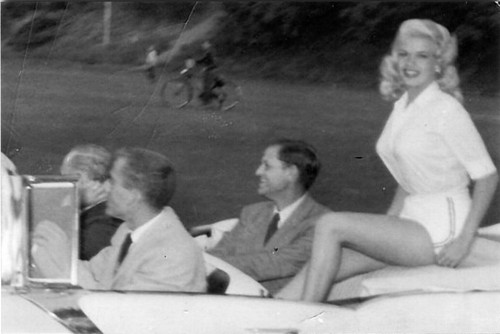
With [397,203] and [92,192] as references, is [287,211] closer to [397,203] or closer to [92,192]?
[397,203]

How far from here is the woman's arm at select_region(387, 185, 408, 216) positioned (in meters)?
3.21

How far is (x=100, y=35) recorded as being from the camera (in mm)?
3287

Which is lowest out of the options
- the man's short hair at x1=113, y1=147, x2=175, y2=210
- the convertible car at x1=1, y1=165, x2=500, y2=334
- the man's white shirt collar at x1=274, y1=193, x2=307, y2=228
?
the convertible car at x1=1, y1=165, x2=500, y2=334

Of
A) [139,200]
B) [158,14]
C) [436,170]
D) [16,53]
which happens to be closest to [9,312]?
[139,200]

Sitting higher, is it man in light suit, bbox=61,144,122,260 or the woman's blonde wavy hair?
the woman's blonde wavy hair

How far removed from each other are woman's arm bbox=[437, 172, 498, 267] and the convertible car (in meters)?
0.03

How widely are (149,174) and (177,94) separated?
0.27 m

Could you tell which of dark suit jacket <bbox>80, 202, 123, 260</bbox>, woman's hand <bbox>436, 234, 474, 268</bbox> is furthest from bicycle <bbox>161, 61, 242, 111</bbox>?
woman's hand <bbox>436, 234, 474, 268</bbox>

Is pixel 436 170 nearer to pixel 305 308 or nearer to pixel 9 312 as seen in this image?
pixel 305 308

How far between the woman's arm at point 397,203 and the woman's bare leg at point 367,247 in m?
0.05

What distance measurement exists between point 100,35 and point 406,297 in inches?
49.8

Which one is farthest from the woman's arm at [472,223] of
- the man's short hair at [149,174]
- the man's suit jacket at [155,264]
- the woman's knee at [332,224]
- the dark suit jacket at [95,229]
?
the dark suit jacket at [95,229]

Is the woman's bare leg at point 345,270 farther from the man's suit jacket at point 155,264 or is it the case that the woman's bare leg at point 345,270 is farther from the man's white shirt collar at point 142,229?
the man's white shirt collar at point 142,229

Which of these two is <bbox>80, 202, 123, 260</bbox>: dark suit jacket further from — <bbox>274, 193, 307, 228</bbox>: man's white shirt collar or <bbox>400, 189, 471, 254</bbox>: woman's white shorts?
<bbox>400, 189, 471, 254</bbox>: woman's white shorts
